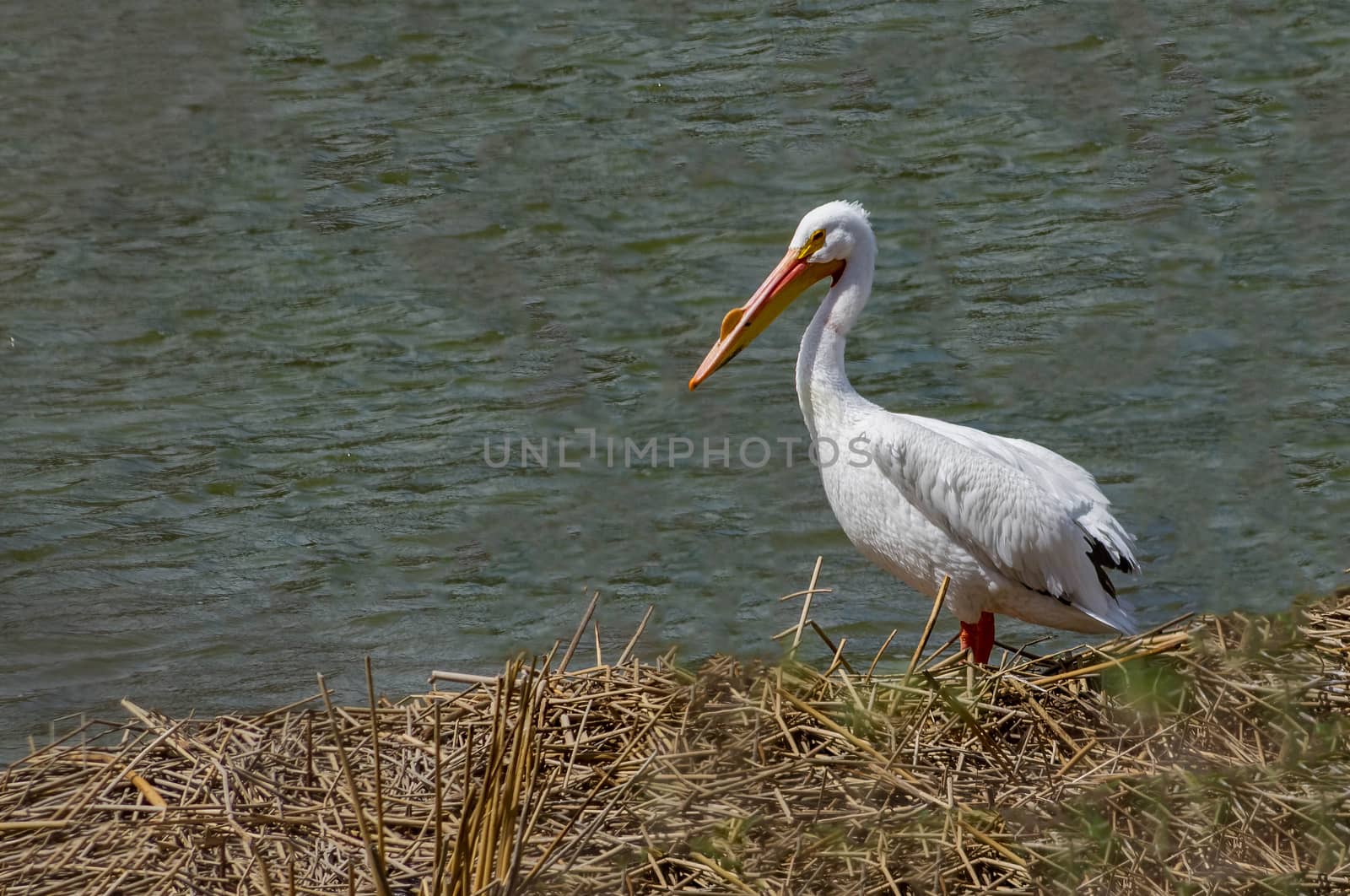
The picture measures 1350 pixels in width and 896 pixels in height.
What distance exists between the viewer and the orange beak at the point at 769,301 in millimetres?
5055

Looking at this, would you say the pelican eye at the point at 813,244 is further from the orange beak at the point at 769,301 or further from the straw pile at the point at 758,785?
the straw pile at the point at 758,785

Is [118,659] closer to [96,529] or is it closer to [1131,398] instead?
[96,529]

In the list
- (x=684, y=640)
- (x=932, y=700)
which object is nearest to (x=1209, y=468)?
(x=684, y=640)

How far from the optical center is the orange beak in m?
5.05

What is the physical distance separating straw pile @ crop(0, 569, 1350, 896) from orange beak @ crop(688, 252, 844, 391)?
160cm

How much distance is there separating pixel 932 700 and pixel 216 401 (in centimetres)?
515

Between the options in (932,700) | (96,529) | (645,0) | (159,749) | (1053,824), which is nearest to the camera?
(1053,824)

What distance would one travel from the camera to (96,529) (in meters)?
6.70

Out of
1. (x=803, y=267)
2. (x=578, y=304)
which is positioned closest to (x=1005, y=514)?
(x=803, y=267)

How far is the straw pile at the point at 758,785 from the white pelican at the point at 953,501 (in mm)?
812

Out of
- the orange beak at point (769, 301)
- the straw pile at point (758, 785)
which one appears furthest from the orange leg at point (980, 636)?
the orange beak at point (769, 301)

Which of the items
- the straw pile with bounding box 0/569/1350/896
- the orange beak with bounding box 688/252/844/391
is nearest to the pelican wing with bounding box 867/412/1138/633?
the orange beak with bounding box 688/252/844/391

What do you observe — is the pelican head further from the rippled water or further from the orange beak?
the rippled water

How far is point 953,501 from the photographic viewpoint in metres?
4.63
